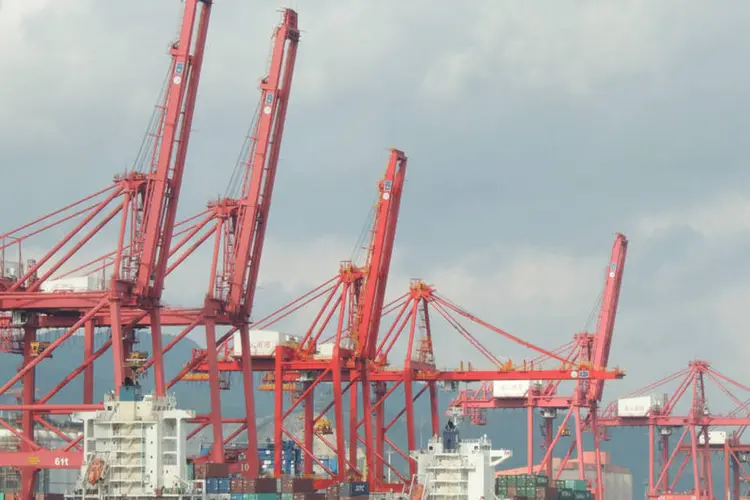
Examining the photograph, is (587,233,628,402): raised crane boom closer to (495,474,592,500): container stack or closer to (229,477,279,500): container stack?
(495,474,592,500): container stack

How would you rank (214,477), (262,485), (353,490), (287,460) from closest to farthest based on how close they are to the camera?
(214,477), (262,485), (353,490), (287,460)

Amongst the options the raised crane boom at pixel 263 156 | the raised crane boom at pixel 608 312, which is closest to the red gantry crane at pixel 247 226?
the raised crane boom at pixel 263 156

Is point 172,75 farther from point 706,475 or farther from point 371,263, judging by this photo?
point 706,475

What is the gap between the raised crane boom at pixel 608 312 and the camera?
105000 millimetres

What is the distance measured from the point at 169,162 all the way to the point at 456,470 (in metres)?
17.5

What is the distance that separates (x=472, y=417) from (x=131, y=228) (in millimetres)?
53778

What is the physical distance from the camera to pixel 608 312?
4178 inches

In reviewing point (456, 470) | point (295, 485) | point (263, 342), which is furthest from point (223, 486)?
point (263, 342)

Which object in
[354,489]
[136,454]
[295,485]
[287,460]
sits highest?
[287,460]

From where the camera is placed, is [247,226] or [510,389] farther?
[510,389]

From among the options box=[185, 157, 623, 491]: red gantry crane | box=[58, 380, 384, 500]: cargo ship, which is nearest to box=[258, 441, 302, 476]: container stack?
box=[185, 157, 623, 491]: red gantry crane

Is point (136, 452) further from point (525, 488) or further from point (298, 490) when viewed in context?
point (525, 488)

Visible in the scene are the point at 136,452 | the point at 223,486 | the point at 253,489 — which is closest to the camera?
the point at 136,452

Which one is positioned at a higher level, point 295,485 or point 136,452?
point 136,452
